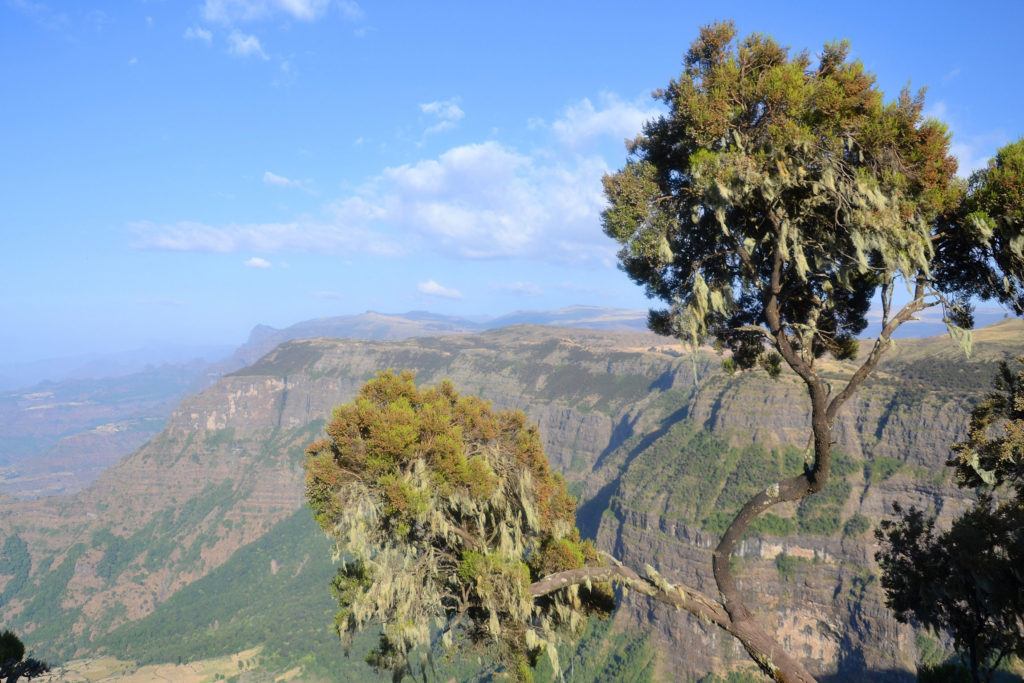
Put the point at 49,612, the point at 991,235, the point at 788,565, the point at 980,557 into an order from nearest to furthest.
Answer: the point at 991,235
the point at 980,557
the point at 788,565
the point at 49,612

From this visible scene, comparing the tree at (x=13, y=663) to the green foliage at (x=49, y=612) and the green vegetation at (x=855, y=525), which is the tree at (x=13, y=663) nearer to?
the green vegetation at (x=855, y=525)

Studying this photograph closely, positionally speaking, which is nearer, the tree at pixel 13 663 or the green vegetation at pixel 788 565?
the tree at pixel 13 663

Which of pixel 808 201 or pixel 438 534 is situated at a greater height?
pixel 808 201

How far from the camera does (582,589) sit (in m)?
12.7

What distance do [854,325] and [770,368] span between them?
2098mm

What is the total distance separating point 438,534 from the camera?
12.3 m

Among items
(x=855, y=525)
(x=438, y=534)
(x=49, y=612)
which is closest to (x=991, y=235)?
(x=438, y=534)

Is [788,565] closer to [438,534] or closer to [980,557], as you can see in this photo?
[980,557]

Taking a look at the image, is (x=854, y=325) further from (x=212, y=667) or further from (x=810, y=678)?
(x=212, y=667)

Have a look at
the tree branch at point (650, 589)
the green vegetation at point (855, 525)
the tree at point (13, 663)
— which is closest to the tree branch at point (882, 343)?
the tree branch at point (650, 589)

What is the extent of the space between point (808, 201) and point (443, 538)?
10.3 meters

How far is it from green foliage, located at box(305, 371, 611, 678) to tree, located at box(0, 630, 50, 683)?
5.49m

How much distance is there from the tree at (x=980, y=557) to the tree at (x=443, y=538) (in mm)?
7599

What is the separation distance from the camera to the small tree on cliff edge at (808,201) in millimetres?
8453
